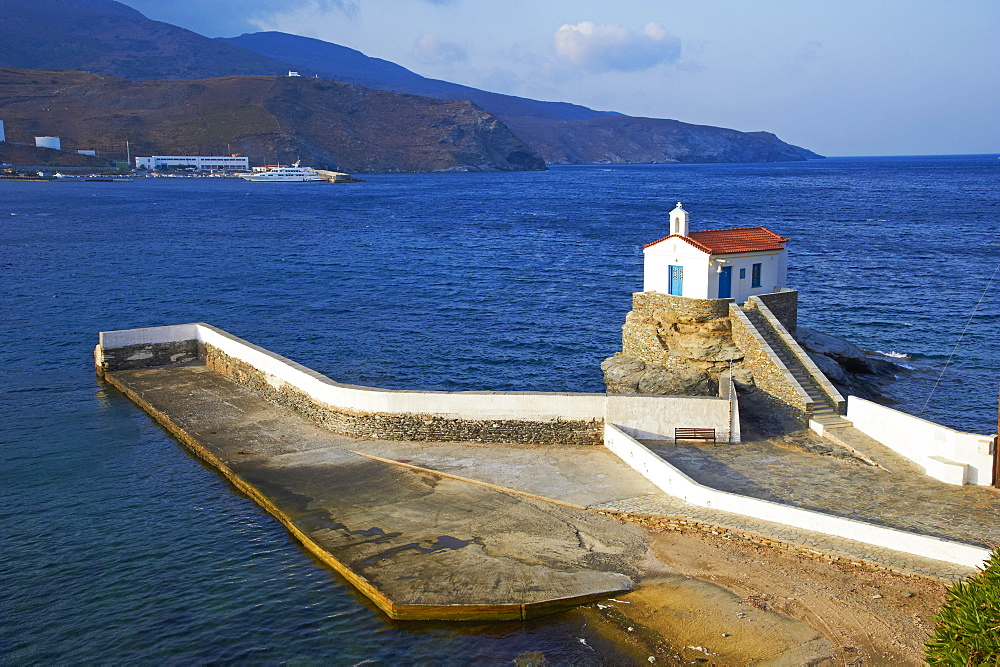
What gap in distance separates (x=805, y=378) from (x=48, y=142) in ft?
647

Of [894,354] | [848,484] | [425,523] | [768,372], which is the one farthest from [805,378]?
[894,354]

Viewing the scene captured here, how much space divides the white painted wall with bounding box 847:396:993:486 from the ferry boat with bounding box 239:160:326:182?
178 meters

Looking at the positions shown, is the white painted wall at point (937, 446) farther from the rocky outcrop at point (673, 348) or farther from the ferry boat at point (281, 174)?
the ferry boat at point (281, 174)

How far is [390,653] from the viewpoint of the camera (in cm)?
1435

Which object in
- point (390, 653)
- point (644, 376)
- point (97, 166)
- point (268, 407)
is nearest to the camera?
point (390, 653)

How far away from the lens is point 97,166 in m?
184

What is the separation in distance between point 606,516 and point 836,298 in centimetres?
3816

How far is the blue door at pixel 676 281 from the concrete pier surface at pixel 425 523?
9.38 meters

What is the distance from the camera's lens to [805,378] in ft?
86.0

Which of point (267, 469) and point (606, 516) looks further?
point (267, 469)

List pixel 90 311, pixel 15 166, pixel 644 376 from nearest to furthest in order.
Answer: pixel 644 376
pixel 90 311
pixel 15 166

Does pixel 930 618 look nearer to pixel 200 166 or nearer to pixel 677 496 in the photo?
pixel 677 496

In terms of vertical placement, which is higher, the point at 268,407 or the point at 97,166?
the point at 97,166

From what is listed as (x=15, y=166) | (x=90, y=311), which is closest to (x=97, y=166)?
(x=15, y=166)
